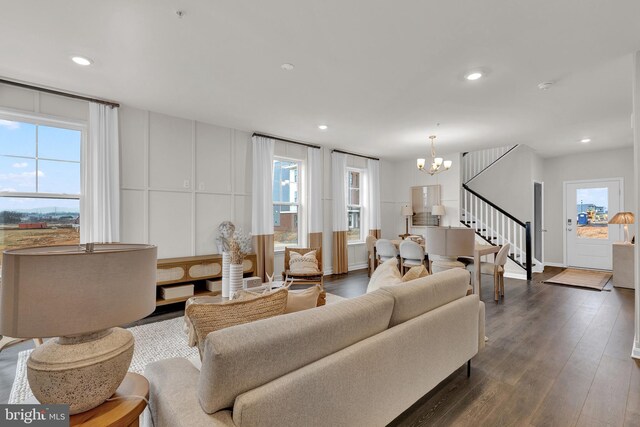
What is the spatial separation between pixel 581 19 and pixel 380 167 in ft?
18.1

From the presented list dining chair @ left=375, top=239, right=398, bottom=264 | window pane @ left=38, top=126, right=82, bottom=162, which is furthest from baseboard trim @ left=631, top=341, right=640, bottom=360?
window pane @ left=38, top=126, right=82, bottom=162

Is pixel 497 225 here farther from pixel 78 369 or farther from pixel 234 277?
pixel 78 369

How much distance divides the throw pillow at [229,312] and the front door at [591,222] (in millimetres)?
8265

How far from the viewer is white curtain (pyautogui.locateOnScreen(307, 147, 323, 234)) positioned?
19.7ft

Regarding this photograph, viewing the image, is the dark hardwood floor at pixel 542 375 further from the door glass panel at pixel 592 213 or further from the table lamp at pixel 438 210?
the door glass panel at pixel 592 213

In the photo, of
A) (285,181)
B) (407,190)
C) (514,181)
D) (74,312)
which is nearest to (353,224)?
(407,190)

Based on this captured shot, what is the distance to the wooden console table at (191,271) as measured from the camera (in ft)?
12.9

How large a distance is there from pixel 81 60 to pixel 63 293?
2.83 meters

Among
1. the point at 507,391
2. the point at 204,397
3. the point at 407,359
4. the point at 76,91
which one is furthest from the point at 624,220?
the point at 76,91

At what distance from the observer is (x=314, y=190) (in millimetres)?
6051

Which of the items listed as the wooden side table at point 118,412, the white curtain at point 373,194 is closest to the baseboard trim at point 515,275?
the white curtain at point 373,194

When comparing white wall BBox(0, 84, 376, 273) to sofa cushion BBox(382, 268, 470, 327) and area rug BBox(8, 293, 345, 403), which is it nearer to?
area rug BBox(8, 293, 345, 403)

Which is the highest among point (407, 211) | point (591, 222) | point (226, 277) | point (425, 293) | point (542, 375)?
point (407, 211)

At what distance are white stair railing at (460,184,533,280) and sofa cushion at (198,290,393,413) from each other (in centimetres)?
566
